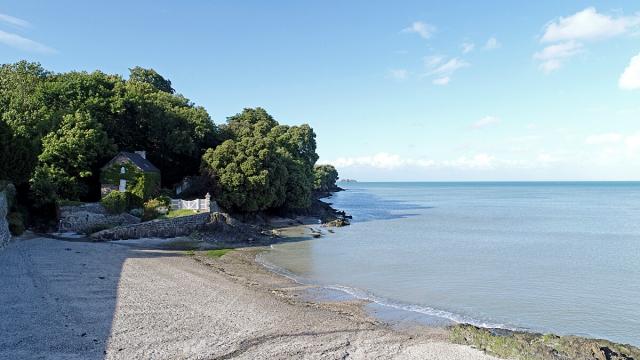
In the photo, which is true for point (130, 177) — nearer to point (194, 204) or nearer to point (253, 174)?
point (194, 204)

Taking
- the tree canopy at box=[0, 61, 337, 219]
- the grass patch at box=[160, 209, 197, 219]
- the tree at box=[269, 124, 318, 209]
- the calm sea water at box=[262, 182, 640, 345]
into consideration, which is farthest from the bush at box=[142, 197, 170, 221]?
the tree at box=[269, 124, 318, 209]

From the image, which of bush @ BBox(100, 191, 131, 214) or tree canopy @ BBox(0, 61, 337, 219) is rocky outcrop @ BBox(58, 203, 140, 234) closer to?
bush @ BBox(100, 191, 131, 214)

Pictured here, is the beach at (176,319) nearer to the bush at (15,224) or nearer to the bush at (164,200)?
the bush at (15,224)

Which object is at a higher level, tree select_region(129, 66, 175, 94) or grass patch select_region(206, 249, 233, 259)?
tree select_region(129, 66, 175, 94)

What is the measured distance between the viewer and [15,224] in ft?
99.4

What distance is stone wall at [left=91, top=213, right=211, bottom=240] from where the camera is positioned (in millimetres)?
33031

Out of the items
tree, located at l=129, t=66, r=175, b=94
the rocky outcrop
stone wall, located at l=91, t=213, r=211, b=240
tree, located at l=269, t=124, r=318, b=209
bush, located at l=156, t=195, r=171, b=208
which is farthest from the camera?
tree, located at l=129, t=66, r=175, b=94

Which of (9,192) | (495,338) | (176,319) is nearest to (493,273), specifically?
(495,338)

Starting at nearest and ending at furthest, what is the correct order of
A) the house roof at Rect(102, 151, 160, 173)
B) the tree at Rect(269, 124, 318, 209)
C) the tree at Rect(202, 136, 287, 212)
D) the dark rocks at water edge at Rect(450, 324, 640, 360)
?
the dark rocks at water edge at Rect(450, 324, 640, 360) → the house roof at Rect(102, 151, 160, 173) → the tree at Rect(202, 136, 287, 212) → the tree at Rect(269, 124, 318, 209)

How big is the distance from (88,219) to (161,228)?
5516mm

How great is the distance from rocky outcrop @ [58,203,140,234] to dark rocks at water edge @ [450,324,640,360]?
2799 centimetres

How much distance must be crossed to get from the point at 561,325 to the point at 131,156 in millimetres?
35611

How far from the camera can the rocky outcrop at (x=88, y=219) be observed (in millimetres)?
34562

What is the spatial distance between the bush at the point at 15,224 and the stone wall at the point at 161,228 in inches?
171
